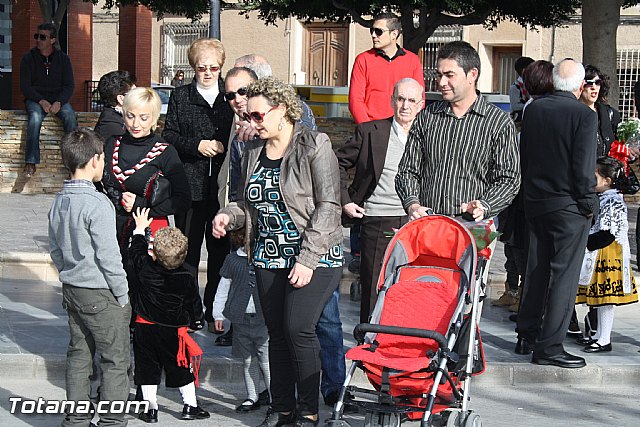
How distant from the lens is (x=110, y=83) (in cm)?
827

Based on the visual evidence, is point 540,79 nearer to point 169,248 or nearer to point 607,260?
point 607,260

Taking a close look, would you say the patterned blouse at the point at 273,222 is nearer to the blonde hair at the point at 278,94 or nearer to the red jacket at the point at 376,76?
the blonde hair at the point at 278,94

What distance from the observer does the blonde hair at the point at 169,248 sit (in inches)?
266

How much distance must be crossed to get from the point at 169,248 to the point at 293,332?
3.13ft

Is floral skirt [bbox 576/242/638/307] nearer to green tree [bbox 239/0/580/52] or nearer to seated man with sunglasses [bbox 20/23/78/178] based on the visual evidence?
green tree [bbox 239/0/580/52]

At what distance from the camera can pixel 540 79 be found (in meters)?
8.66

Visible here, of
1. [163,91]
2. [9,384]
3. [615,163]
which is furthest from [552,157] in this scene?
[163,91]

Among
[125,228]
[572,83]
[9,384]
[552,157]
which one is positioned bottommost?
[9,384]

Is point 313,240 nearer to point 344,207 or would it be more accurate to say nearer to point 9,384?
point 344,207

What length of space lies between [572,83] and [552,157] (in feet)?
1.77

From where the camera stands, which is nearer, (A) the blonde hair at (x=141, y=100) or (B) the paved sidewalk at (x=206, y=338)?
(A) the blonde hair at (x=141, y=100)

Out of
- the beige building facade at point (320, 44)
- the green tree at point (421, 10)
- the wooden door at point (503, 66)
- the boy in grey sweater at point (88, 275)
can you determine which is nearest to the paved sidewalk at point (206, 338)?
the boy in grey sweater at point (88, 275)

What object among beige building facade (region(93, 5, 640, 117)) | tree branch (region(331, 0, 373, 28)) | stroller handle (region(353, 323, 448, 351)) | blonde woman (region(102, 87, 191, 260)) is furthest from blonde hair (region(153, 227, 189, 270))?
beige building facade (region(93, 5, 640, 117))

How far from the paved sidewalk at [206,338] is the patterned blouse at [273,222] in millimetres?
1791
